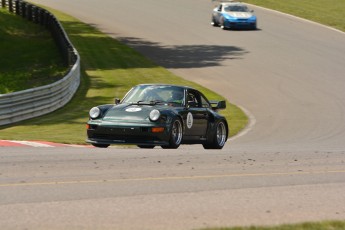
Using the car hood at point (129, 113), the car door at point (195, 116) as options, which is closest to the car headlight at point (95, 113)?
the car hood at point (129, 113)

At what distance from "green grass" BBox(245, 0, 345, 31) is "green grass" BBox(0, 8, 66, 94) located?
17329 millimetres

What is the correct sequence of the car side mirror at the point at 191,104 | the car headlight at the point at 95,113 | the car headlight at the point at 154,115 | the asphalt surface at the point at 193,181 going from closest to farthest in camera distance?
the asphalt surface at the point at 193,181, the car headlight at the point at 154,115, the car headlight at the point at 95,113, the car side mirror at the point at 191,104

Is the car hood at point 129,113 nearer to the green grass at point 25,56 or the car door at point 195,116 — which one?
the car door at point 195,116

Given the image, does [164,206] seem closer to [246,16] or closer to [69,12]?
[246,16]

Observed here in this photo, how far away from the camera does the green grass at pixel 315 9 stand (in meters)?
57.7

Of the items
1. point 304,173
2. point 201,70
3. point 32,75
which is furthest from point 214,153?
point 201,70

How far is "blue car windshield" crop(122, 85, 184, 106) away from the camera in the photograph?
698 inches

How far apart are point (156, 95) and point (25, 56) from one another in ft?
84.1

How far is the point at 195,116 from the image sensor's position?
17859 millimetres

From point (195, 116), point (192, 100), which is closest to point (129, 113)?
point (195, 116)

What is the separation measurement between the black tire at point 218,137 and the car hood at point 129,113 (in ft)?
6.25

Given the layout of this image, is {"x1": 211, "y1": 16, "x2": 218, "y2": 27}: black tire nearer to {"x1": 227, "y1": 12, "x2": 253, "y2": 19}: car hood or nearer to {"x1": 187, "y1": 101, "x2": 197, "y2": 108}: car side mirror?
{"x1": 227, "y1": 12, "x2": 253, "y2": 19}: car hood

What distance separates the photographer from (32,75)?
37.1m

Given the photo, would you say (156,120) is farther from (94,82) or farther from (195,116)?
(94,82)
